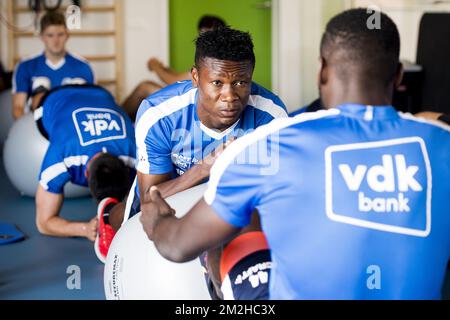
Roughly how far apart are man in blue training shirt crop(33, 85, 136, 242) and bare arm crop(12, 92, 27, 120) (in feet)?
5.68

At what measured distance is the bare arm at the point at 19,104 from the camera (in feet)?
17.2

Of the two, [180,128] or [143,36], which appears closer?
[180,128]

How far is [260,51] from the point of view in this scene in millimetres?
7055

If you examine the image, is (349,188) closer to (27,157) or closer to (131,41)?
(27,157)

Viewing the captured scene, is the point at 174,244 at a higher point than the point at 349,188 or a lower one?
lower

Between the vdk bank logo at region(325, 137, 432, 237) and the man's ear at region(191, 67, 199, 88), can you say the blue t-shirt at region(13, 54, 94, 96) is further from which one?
the vdk bank logo at region(325, 137, 432, 237)

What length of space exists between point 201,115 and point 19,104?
327cm

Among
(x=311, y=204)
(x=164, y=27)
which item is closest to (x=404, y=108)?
(x=164, y=27)

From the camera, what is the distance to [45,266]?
304cm

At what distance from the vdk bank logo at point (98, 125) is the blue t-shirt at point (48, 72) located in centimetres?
193

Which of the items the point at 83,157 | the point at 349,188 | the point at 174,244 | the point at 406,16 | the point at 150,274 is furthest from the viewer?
the point at 406,16

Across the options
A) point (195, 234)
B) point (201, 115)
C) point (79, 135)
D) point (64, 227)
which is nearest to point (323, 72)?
point (195, 234)
